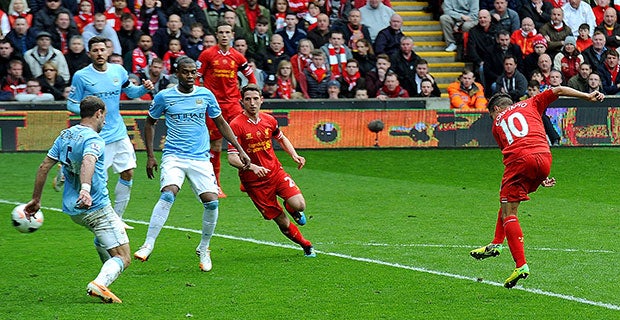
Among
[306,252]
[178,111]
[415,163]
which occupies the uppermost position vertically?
[178,111]

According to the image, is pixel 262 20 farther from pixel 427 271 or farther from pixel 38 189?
pixel 38 189

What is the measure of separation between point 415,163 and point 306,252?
793 cm

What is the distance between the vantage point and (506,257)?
11.8m

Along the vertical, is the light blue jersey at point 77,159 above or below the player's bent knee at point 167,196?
above

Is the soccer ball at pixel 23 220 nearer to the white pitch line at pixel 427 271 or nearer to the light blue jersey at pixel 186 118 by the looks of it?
the light blue jersey at pixel 186 118

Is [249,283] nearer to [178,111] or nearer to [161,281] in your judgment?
[161,281]

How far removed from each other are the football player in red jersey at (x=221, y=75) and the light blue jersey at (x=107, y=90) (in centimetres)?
240

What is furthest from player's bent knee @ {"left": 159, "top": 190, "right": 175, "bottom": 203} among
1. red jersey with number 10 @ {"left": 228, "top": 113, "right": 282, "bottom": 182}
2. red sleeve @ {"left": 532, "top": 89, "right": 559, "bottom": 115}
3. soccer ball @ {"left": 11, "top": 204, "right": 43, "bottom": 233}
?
red sleeve @ {"left": 532, "top": 89, "right": 559, "bottom": 115}

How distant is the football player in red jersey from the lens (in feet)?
51.8

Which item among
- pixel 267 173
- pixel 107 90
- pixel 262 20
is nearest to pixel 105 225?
pixel 267 173

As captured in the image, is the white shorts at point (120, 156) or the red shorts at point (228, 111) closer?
the white shorts at point (120, 156)

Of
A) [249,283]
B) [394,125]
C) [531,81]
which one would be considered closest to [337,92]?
[394,125]

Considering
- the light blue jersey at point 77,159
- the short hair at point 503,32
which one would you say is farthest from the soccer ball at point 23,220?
the short hair at point 503,32

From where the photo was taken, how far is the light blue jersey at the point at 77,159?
9.05m
